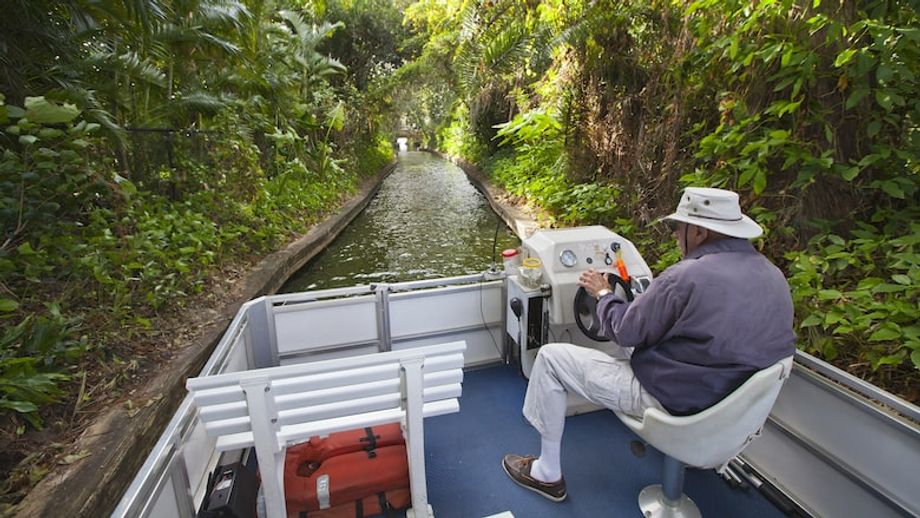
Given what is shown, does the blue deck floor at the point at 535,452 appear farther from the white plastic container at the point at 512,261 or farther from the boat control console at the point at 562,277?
the white plastic container at the point at 512,261

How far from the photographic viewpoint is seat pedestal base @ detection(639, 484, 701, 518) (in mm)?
1900

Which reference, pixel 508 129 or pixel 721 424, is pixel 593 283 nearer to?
pixel 721 424

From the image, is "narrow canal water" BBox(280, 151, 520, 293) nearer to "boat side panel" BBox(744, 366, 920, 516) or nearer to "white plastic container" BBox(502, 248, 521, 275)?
"white plastic container" BBox(502, 248, 521, 275)

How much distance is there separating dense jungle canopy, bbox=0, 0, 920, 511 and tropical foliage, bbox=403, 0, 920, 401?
0.05ft

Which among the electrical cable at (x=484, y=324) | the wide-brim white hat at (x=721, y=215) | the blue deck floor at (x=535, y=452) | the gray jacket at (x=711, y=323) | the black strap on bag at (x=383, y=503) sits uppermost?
the wide-brim white hat at (x=721, y=215)

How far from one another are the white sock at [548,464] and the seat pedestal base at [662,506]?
0.41 m

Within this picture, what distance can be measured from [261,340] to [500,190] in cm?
1012

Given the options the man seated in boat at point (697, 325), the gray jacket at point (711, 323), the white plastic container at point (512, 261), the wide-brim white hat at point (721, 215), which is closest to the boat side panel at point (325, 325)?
the white plastic container at point (512, 261)

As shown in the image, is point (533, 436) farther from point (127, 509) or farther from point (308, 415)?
point (127, 509)

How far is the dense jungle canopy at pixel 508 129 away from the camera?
90.8 inches

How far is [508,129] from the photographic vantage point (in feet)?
25.0

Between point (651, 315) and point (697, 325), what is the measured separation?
0.51 ft

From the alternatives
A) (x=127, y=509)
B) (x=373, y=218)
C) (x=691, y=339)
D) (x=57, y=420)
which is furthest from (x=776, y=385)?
(x=373, y=218)

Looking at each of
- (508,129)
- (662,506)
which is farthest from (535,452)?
(508,129)
